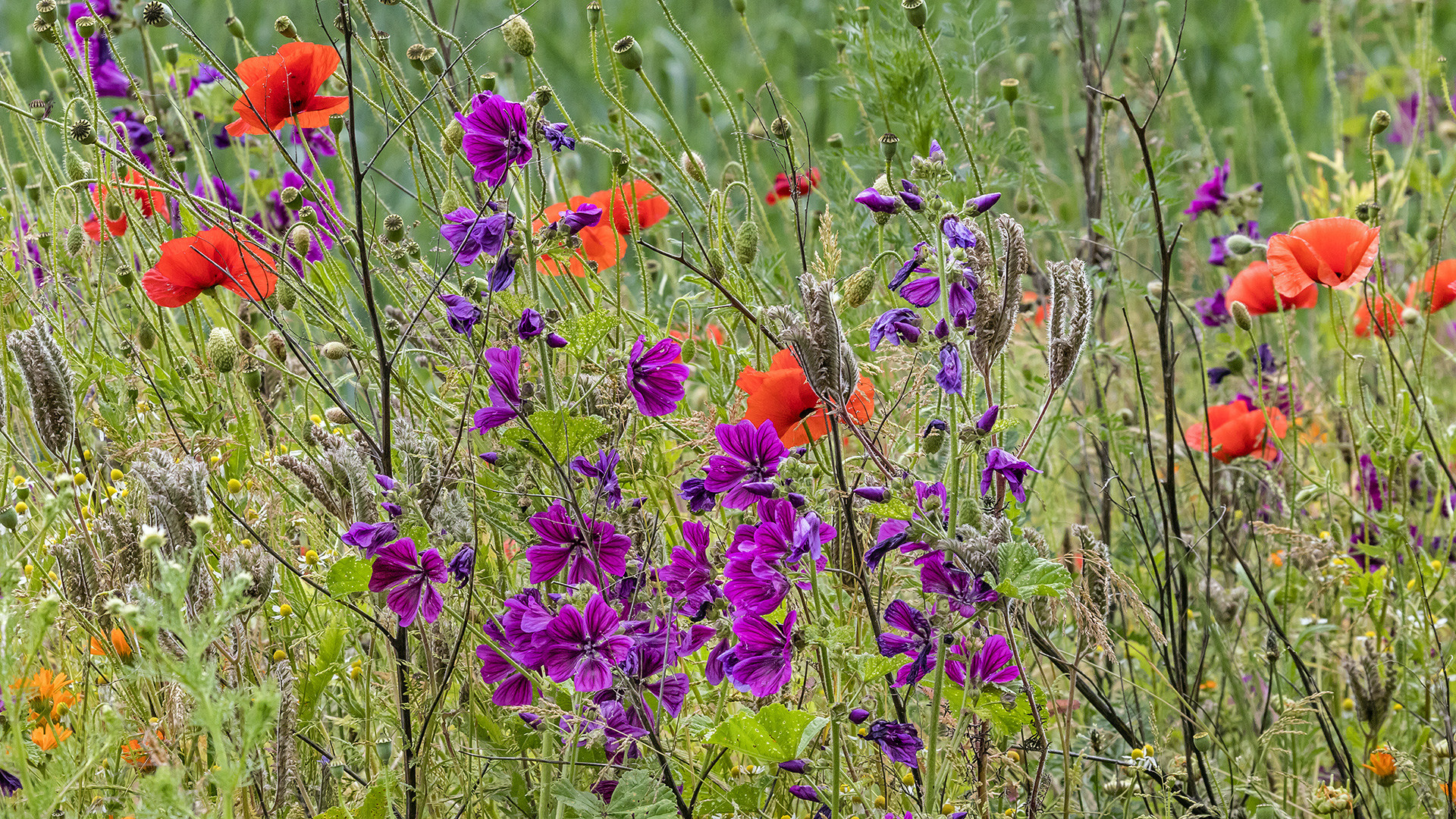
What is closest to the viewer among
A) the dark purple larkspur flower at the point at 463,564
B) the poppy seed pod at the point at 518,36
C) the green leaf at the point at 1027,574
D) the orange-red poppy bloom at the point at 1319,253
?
the green leaf at the point at 1027,574

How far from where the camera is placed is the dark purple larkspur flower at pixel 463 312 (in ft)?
3.10

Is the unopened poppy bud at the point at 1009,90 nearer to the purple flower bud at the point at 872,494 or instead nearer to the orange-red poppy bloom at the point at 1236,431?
the orange-red poppy bloom at the point at 1236,431

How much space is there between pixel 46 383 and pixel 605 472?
44 centimetres

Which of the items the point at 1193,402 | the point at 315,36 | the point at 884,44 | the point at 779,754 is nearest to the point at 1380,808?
the point at 779,754

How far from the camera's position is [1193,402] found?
2342 millimetres

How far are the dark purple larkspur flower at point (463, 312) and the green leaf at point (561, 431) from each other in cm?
10

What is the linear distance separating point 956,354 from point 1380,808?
0.79 m

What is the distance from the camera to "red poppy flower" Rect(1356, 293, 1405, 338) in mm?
1273

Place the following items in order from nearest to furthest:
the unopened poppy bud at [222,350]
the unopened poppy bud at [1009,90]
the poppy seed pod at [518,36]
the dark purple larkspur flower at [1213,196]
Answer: the poppy seed pod at [518,36] < the unopened poppy bud at [222,350] < the unopened poppy bud at [1009,90] < the dark purple larkspur flower at [1213,196]

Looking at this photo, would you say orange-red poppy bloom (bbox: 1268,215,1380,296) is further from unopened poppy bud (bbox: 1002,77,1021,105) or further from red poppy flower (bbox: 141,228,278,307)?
red poppy flower (bbox: 141,228,278,307)

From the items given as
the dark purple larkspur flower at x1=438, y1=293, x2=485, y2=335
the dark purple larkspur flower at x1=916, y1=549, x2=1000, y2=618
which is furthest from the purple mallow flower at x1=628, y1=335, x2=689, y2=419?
the dark purple larkspur flower at x1=916, y1=549, x2=1000, y2=618

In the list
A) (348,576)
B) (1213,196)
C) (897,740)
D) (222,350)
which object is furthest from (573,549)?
(1213,196)

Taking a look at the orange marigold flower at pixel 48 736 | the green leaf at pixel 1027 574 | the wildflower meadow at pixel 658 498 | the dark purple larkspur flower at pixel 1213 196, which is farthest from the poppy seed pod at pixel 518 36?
the dark purple larkspur flower at pixel 1213 196

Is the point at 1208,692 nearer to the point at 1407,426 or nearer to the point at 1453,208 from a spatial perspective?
the point at 1407,426
